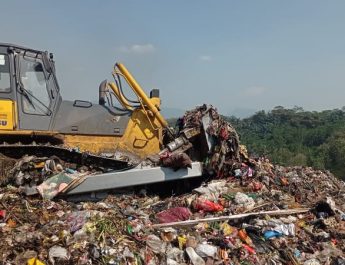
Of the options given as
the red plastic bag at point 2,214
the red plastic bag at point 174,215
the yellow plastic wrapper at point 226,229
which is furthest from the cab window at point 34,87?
the yellow plastic wrapper at point 226,229

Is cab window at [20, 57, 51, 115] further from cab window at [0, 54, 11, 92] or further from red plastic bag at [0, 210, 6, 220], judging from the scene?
red plastic bag at [0, 210, 6, 220]

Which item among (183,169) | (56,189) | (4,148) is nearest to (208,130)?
(183,169)

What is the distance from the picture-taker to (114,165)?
6656 mm

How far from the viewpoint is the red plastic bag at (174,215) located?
5.75 metres

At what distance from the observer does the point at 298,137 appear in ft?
177

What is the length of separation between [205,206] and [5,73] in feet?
10.8

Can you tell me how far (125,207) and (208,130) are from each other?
1925 millimetres

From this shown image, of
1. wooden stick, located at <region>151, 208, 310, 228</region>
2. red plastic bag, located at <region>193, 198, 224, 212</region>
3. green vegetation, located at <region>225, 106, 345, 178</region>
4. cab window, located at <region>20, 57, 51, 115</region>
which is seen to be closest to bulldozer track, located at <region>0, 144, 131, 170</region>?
cab window, located at <region>20, 57, 51, 115</region>

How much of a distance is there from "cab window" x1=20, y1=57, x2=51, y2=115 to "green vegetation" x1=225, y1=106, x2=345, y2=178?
3554mm

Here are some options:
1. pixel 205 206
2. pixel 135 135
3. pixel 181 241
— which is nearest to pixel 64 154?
pixel 135 135

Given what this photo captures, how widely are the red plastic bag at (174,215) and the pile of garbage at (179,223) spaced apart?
0.04 feet

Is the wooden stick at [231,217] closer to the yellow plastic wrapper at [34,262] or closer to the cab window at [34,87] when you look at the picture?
the yellow plastic wrapper at [34,262]

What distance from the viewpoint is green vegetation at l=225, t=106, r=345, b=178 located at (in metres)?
37.2

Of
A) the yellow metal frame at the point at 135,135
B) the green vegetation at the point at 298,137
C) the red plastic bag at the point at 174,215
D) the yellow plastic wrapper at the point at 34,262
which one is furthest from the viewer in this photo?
the green vegetation at the point at 298,137
